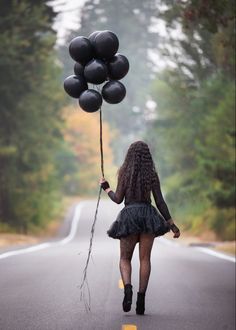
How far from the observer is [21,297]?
340 inches

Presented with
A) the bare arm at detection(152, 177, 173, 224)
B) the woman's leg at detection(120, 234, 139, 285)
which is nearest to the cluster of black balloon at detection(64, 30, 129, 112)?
the bare arm at detection(152, 177, 173, 224)

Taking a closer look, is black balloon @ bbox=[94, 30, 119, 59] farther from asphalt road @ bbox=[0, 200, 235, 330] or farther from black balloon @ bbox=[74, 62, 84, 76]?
asphalt road @ bbox=[0, 200, 235, 330]

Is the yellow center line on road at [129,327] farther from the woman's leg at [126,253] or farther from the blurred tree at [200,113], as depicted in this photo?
the blurred tree at [200,113]

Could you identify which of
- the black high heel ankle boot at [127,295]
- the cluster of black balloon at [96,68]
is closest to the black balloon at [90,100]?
the cluster of black balloon at [96,68]

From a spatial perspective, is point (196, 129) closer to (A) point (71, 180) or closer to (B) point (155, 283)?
(B) point (155, 283)

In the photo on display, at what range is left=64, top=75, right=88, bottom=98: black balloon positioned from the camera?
8.02 m

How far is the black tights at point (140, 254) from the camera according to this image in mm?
7492

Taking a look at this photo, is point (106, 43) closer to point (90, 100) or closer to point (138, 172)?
point (90, 100)

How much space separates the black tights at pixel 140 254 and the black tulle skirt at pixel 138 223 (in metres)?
0.10

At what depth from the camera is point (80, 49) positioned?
25.6 ft

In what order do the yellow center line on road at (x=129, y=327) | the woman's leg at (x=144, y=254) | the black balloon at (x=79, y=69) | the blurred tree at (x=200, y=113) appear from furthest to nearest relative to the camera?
the blurred tree at (x=200, y=113), the black balloon at (x=79, y=69), the woman's leg at (x=144, y=254), the yellow center line on road at (x=129, y=327)

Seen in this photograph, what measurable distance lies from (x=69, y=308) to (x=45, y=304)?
1.27ft

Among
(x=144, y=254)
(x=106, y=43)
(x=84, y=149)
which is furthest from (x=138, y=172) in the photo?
(x=84, y=149)

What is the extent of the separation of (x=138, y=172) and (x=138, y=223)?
1.89ft
